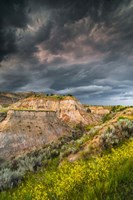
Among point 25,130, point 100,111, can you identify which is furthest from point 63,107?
point 100,111

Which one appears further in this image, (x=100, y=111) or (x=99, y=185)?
(x=100, y=111)

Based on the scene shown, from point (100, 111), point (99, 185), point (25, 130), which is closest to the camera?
point (99, 185)

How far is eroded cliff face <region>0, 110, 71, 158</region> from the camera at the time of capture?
66.8 metres

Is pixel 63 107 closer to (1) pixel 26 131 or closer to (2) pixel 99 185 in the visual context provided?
(1) pixel 26 131

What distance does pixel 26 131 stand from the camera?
75188mm

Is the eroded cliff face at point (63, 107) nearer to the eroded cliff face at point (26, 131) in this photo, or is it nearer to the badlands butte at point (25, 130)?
the badlands butte at point (25, 130)

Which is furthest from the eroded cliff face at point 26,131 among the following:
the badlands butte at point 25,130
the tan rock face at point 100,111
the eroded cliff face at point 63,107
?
the tan rock face at point 100,111

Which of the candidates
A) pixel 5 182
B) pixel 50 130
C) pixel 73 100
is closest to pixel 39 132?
pixel 50 130

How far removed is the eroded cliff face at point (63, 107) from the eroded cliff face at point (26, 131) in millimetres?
33427

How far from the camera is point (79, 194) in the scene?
554 inches

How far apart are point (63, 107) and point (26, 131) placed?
196 feet

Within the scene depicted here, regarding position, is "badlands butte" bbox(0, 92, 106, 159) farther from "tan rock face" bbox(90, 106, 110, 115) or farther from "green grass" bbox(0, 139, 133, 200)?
"tan rock face" bbox(90, 106, 110, 115)

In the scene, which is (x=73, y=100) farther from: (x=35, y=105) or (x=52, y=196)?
(x=52, y=196)

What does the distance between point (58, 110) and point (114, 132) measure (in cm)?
10138
